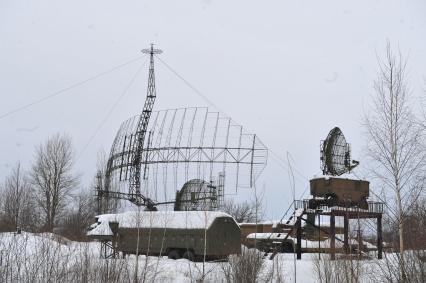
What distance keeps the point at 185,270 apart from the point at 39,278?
9.17 metres

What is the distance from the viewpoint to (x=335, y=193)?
90.3 feet

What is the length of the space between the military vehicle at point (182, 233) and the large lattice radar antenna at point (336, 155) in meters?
7.80

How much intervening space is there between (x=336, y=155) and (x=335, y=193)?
127 inches

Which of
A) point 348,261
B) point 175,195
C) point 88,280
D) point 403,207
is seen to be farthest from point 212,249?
point 88,280

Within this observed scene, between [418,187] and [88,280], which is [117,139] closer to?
[418,187]

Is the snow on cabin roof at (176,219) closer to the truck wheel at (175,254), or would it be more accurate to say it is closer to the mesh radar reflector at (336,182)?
the truck wheel at (175,254)

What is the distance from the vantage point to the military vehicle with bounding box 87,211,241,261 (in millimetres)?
23286

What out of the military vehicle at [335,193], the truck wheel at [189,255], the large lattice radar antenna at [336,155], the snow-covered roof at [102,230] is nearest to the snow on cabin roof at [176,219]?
the snow-covered roof at [102,230]

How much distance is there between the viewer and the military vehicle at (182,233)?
23286 mm

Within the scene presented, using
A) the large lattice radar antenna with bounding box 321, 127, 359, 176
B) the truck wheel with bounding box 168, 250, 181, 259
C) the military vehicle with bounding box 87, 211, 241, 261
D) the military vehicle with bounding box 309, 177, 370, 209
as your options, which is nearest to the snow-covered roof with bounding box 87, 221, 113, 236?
the military vehicle with bounding box 87, 211, 241, 261

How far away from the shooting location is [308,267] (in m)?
22.0

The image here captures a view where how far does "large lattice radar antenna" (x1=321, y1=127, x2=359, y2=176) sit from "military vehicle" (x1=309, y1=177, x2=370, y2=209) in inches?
62.1

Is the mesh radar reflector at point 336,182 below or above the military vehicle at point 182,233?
above

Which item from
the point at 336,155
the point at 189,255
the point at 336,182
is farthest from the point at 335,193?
the point at 189,255
